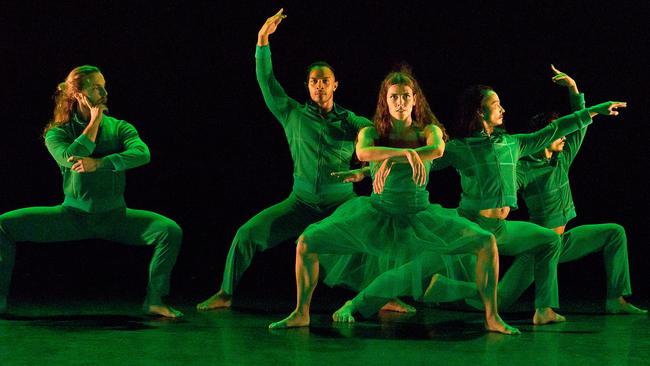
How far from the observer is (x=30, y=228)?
612 cm

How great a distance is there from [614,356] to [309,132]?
2378 mm

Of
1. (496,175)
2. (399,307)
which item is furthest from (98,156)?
(496,175)

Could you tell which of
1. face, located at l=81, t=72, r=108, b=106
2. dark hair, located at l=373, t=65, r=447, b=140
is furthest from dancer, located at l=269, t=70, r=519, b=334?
face, located at l=81, t=72, r=108, b=106

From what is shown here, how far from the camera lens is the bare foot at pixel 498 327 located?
555 cm

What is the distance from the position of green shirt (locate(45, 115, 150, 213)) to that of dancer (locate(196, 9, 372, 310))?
83cm

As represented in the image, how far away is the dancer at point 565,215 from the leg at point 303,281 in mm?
1373

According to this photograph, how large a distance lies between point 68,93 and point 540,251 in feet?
8.90

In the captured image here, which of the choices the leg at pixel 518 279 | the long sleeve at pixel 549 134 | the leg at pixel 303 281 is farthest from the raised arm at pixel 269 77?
the leg at pixel 518 279

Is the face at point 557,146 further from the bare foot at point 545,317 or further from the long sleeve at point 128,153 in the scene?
the long sleeve at point 128,153

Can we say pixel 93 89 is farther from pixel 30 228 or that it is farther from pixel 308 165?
pixel 308 165

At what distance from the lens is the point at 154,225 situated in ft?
20.2

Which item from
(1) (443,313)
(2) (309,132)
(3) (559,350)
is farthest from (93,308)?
(3) (559,350)

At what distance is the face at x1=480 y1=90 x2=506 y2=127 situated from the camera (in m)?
6.15

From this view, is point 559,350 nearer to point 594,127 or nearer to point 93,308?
point 93,308
